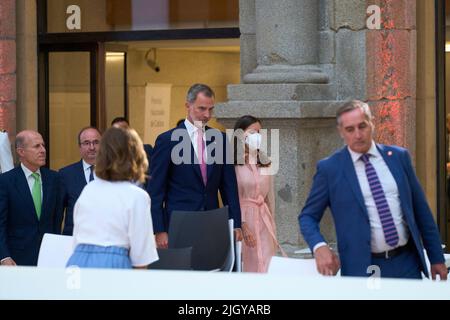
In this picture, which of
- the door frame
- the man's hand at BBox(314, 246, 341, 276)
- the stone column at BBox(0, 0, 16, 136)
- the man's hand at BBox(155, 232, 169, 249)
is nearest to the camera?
the man's hand at BBox(314, 246, 341, 276)

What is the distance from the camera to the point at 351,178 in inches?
230

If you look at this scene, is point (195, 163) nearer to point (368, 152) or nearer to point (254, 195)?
point (254, 195)

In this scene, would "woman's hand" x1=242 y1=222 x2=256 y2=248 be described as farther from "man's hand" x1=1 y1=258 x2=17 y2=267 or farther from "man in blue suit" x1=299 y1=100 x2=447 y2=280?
"man in blue suit" x1=299 y1=100 x2=447 y2=280

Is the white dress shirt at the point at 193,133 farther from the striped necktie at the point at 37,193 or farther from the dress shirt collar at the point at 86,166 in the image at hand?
the striped necktie at the point at 37,193

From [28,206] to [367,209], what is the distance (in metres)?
3.46

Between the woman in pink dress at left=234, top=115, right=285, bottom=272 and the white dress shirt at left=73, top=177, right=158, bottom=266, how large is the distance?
3.96m

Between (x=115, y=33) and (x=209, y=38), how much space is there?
127 cm

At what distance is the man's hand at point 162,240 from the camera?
8.03 m

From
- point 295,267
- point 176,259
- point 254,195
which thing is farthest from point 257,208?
point 295,267

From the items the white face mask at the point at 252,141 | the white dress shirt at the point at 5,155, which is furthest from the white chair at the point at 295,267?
the white dress shirt at the point at 5,155

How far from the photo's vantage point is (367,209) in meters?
5.80

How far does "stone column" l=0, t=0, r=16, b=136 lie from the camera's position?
510 inches

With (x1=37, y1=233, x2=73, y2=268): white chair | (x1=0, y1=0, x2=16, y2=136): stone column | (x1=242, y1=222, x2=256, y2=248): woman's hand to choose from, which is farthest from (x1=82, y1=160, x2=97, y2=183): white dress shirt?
(x1=0, y1=0, x2=16, y2=136): stone column

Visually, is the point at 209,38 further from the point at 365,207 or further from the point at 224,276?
the point at 224,276
